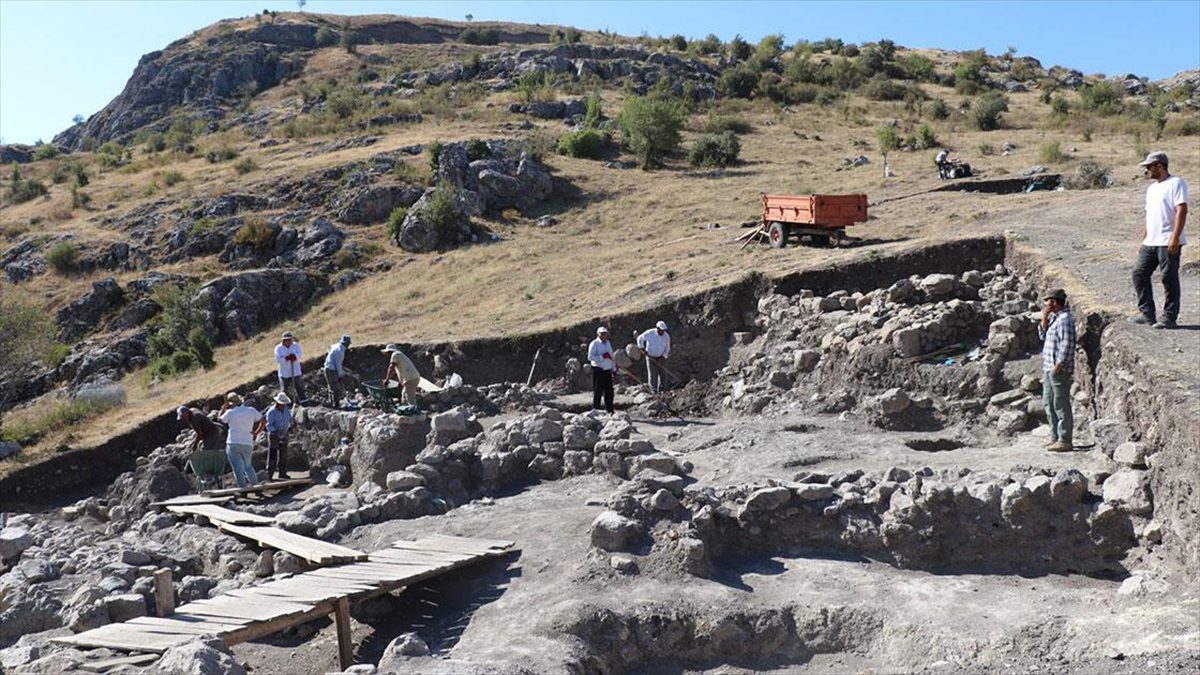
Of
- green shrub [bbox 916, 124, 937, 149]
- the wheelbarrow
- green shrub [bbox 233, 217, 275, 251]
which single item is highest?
green shrub [bbox 916, 124, 937, 149]

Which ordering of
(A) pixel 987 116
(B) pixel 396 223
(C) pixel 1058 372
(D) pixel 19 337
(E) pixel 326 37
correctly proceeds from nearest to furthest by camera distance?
(C) pixel 1058 372, (D) pixel 19 337, (B) pixel 396 223, (A) pixel 987 116, (E) pixel 326 37

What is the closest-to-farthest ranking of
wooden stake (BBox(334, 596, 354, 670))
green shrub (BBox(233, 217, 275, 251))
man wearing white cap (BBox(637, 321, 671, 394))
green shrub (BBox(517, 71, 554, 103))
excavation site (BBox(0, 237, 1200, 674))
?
excavation site (BBox(0, 237, 1200, 674)) → wooden stake (BBox(334, 596, 354, 670)) → man wearing white cap (BBox(637, 321, 671, 394)) → green shrub (BBox(233, 217, 275, 251)) → green shrub (BBox(517, 71, 554, 103))

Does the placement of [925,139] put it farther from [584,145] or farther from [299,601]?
[299,601]

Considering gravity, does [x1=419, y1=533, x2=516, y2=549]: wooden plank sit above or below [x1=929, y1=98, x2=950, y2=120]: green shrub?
below

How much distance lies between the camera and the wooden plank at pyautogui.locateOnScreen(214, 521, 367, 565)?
9.99m

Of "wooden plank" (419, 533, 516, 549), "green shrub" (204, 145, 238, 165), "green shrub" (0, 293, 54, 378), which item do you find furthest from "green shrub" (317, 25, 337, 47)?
"wooden plank" (419, 533, 516, 549)

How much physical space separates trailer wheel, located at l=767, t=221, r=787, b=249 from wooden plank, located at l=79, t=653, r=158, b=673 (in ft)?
52.3

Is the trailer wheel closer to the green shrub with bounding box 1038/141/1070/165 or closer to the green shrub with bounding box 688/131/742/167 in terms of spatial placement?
the green shrub with bounding box 1038/141/1070/165

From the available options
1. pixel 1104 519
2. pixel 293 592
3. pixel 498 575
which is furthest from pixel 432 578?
pixel 1104 519

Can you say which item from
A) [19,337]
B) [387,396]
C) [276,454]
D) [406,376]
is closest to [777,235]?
[387,396]

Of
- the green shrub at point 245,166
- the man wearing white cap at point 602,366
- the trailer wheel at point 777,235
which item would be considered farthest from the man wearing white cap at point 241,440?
the green shrub at point 245,166

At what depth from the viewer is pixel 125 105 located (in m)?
68.2

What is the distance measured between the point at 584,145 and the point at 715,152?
4816 mm

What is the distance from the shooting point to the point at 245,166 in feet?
131
